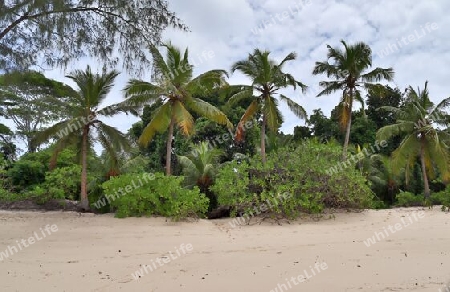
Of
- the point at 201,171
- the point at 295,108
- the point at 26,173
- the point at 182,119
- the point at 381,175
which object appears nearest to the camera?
the point at 182,119

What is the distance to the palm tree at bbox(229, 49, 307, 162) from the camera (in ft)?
61.5

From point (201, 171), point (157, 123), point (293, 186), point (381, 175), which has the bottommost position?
point (381, 175)

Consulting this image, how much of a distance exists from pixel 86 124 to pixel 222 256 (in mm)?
10916

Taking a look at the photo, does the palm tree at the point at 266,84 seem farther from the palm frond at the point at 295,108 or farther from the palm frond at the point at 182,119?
the palm frond at the point at 182,119

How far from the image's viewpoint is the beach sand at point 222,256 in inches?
231

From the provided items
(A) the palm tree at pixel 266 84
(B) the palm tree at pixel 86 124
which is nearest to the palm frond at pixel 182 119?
(B) the palm tree at pixel 86 124

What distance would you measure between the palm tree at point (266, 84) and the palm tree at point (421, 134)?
21.9 feet

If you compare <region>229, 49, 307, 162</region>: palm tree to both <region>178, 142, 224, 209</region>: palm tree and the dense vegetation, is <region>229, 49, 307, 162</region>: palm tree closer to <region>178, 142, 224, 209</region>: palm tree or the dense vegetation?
the dense vegetation

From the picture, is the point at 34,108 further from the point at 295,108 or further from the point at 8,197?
the point at 295,108

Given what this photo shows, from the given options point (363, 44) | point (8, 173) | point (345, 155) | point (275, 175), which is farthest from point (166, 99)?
point (363, 44)

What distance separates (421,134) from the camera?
75.5 ft

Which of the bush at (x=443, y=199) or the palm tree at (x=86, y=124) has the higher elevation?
the palm tree at (x=86, y=124)

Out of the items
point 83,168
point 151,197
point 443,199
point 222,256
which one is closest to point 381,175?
point 443,199

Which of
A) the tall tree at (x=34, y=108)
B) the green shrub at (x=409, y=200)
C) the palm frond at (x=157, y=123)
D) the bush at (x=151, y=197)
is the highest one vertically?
the tall tree at (x=34, y=108)
